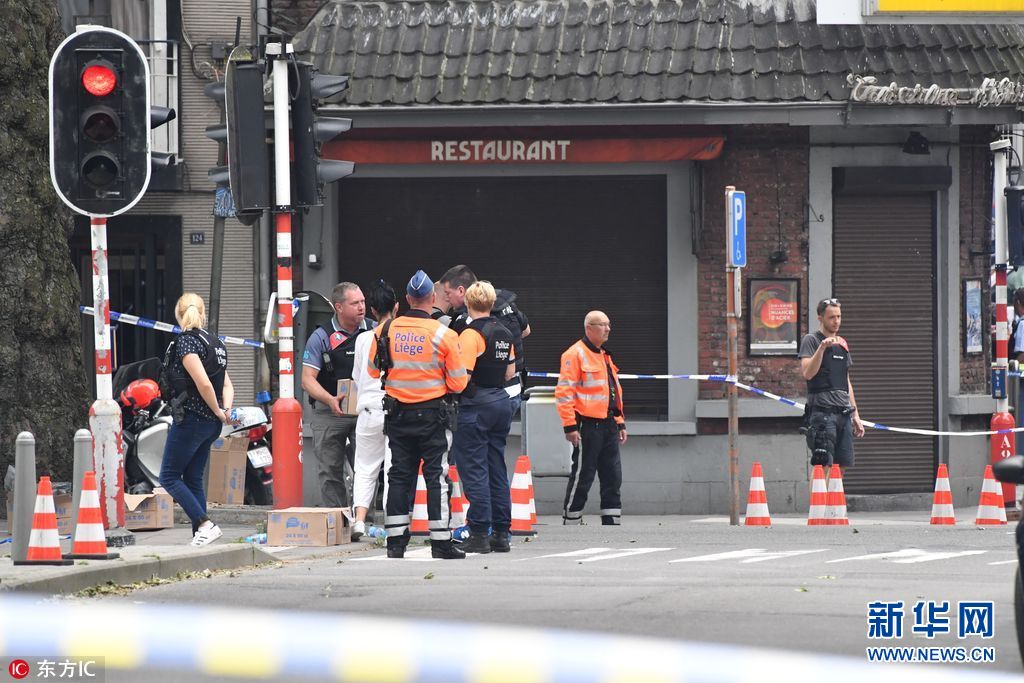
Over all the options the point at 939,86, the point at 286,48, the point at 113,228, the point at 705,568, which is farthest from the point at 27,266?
the point at 939,86

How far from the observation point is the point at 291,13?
746 inches

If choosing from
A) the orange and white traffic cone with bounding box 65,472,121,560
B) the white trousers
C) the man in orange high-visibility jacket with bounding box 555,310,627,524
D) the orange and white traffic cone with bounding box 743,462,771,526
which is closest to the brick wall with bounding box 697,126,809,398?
the orange and white traffic cone with bounding box 743,462,771,526

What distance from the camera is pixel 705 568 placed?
38.1 feet

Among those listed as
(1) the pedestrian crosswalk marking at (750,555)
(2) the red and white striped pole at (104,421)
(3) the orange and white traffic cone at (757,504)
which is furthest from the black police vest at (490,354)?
(3) the orange and white traffic cone at (757,504)

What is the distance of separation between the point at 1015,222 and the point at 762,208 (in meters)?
2.41

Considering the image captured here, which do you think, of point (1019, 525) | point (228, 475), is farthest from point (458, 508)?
point (1019, 525)

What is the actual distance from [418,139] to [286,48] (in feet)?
15.6

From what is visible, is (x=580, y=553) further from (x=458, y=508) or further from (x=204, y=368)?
(x=204, y=368)

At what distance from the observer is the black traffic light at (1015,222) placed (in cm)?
1742

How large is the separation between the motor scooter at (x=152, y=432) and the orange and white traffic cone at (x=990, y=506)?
617 centimetres

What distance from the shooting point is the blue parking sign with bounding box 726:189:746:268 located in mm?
15383

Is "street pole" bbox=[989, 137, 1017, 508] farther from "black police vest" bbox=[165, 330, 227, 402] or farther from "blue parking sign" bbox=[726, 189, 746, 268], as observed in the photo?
"black police vest" bbox=[165, 330, 227, 402]

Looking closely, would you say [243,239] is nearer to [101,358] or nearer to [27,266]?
[27,266]

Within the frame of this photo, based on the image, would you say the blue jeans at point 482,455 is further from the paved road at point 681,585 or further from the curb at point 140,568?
the curb at point 140,568
